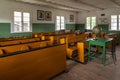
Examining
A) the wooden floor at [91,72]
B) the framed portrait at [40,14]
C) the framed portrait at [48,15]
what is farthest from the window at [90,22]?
the wooden floor at [91,72]

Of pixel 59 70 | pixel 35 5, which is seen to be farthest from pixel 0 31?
pixel 59 70

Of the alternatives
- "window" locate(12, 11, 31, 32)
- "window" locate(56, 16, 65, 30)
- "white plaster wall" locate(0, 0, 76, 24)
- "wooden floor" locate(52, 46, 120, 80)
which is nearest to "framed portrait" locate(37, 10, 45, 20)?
"white plaster wall" locate(0, 0, 76, 24)

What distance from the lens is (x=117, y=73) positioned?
11.7 feet

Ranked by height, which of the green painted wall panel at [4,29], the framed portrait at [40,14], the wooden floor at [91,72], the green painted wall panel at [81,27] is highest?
the framed portrait at [40,14]

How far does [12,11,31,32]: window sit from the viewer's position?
725 centimetres

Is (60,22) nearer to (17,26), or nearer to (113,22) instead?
(17,26)

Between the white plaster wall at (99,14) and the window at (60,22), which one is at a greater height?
the white plaster wall at (99,14)

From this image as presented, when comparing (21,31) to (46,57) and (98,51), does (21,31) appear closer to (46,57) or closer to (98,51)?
(98,51)

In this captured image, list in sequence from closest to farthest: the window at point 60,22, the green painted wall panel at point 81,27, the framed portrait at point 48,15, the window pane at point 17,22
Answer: the window pane at point 17,22
the framed portrait at point 48,15
the window at point 60,22
the green painted wall panel at point 81,27

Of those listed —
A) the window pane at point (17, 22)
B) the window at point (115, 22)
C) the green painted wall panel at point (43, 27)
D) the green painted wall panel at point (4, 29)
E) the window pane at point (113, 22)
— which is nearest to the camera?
the green painted wall panel at point (4, 29)

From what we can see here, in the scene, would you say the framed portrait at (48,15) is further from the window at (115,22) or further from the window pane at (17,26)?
the window at (115,22)

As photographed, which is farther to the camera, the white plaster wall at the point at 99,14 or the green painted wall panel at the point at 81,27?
the green painted wall panel at the point at 81,27

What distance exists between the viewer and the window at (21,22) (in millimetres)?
7250

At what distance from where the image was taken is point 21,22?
7.59m
